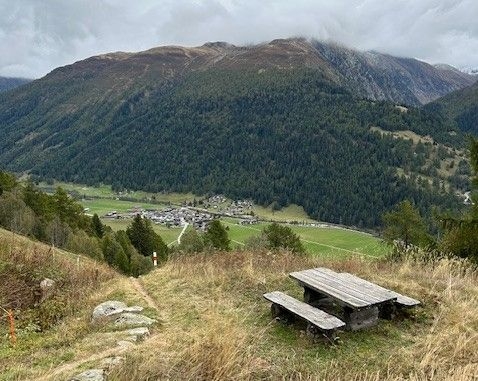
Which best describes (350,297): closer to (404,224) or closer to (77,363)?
(77,363)

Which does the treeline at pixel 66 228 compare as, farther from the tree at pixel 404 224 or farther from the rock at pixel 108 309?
the tree at pixel 404 224

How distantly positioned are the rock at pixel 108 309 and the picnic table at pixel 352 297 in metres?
3.72

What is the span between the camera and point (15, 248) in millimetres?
14320

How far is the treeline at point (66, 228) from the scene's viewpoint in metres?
44.6

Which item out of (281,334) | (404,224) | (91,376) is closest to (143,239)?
(404,224)

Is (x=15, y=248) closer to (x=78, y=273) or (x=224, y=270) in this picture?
(x=78, y=273)

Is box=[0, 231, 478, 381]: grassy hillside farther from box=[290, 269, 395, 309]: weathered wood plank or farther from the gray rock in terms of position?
box=[290, 269, 395, 309]: weathered wood plank

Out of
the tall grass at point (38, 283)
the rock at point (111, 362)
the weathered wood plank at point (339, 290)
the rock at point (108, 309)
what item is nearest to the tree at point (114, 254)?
the tall grass at point (38, 283)

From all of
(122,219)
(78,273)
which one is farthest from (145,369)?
(122,219)

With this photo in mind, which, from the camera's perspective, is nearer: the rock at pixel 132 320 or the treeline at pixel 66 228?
the rock at pixel 132 320

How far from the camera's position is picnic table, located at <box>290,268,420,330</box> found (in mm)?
8969

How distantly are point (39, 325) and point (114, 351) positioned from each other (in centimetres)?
355

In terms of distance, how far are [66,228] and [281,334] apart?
50.3 meters

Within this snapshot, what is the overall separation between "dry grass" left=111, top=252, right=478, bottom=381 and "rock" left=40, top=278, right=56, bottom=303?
2.35 meters
